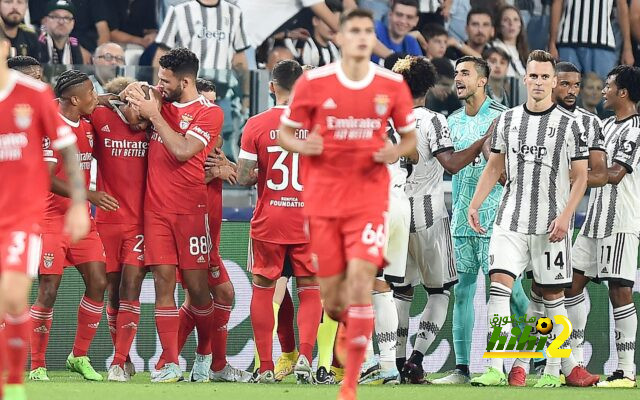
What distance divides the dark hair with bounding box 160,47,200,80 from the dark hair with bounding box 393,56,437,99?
1.75 metres

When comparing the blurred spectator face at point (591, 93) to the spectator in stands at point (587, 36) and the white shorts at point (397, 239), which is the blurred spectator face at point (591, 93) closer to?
the spectator in stands at point (587, 36)

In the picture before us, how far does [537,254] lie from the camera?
367 inches

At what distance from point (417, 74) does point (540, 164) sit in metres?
1.31

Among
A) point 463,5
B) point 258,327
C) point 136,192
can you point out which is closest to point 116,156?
point 136,192

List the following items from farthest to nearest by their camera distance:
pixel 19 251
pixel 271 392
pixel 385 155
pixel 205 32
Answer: pixel 205 32 → pixel 271 392 → pixel 385 155 → pixel 19 251

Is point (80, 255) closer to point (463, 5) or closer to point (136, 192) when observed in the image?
point (136, 192)

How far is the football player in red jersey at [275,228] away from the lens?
9359mm

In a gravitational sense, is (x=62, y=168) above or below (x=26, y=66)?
below

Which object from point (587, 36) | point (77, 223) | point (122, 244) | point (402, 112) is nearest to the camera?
point (77, 223)

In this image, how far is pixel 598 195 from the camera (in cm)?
1019

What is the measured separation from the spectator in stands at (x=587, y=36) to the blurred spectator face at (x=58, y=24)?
19.6 feet

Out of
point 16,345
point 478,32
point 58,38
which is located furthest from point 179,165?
point 478,32

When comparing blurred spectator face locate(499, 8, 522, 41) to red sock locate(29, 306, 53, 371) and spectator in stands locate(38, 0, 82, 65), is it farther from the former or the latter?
red sock locate(29, 306, 53, 371)

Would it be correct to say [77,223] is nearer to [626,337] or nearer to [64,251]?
[64,251]
